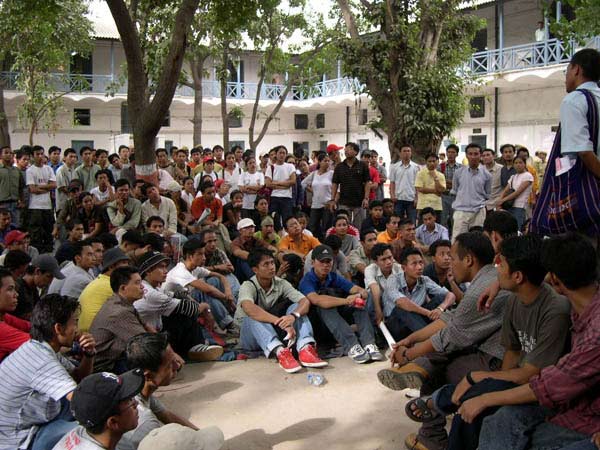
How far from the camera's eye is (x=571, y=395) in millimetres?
2475

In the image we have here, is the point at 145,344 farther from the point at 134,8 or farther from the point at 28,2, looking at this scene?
the point at 134,8

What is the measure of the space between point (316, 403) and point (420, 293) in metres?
1.76

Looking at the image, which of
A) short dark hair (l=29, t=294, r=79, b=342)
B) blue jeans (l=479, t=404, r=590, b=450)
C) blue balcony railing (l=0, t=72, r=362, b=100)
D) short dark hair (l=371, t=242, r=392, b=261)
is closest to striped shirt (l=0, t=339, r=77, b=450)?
short dark hair (l=29, t=294, r=79, b=342)

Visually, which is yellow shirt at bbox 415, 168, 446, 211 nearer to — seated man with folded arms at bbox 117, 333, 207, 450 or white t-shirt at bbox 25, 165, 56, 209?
white t-shirt at bbox 25, 165, 56, 209

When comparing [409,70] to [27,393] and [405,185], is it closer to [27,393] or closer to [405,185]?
[405,185]

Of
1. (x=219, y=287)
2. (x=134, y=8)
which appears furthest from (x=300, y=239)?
(x=134, y=8)

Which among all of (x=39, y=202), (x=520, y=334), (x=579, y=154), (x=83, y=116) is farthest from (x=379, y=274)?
(x=83, y=116)

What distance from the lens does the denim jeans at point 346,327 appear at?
587cm

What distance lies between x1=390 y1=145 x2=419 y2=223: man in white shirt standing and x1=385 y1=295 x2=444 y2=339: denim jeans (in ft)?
14.0

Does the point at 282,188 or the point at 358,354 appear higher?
the point at 282,188

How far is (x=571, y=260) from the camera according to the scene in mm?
2615

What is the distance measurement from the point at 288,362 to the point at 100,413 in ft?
9.44

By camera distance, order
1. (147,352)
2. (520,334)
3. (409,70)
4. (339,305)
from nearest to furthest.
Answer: (520,334) → (147,352) → (339,305) → (409,70)

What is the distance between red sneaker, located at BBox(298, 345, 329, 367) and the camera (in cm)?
553
